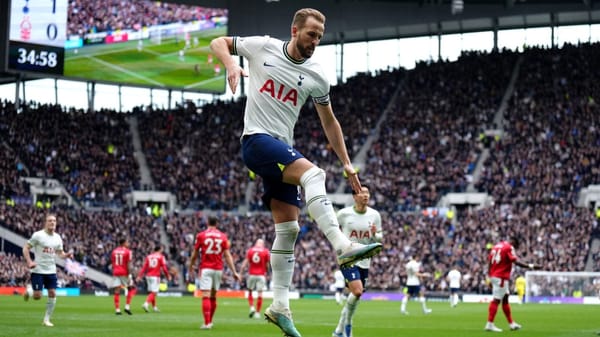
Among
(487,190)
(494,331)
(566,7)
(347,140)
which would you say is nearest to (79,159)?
(347,140)

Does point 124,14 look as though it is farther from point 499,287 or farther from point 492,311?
point 492,311

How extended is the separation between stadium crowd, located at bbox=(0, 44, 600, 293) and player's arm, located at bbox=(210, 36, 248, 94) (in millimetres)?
44586

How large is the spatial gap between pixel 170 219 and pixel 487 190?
20254 mm

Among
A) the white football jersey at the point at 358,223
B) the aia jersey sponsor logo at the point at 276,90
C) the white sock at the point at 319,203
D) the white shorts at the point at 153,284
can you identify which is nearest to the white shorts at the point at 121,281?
the white shorts at the point at 153,284

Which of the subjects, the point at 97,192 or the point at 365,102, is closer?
the point at 97,192

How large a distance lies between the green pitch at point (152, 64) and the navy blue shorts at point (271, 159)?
167 feet

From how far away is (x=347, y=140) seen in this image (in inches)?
2547

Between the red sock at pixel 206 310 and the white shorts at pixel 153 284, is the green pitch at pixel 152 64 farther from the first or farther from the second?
the red sock at pixel 206 310

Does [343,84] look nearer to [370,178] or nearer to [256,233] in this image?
[370,178]

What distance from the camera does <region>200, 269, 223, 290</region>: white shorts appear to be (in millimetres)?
23328

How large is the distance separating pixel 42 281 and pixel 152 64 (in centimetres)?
3928

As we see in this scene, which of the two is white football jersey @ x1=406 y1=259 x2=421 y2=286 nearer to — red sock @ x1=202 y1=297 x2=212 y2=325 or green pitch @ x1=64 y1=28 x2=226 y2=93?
red sock @ x1=202 y1=297 x2=212 y2=325

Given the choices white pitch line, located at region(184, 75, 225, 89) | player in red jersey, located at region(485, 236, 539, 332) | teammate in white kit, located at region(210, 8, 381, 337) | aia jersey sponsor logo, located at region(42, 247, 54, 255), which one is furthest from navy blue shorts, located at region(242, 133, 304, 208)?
white pitch line, located at region(184, 75, 225, 89)

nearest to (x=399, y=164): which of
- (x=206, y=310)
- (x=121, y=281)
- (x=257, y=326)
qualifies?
(x=121, y=281)
